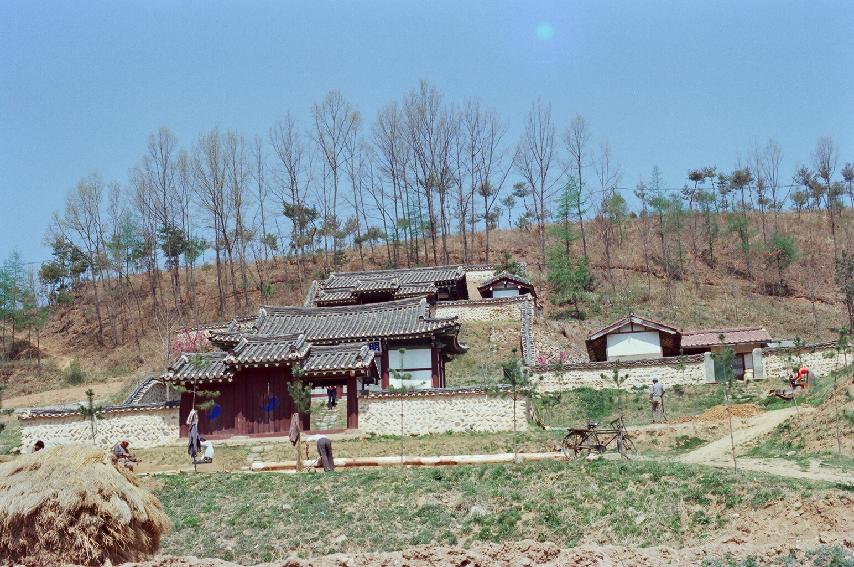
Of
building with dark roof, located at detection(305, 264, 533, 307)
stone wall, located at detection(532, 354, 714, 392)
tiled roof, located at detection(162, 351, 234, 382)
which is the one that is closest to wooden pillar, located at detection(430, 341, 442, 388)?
stone wall, located at detection(532, 354, 714, 392)

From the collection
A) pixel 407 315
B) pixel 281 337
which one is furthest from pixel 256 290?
pixel 281 337

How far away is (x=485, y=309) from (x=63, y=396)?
22274mm

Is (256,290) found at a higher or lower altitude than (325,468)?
higher

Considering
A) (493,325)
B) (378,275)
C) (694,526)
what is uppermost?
(378,275)

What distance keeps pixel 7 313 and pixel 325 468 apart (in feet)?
141

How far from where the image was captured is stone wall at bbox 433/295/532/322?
1783 inches

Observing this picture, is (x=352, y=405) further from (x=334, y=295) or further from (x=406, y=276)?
(x=406, y=276)

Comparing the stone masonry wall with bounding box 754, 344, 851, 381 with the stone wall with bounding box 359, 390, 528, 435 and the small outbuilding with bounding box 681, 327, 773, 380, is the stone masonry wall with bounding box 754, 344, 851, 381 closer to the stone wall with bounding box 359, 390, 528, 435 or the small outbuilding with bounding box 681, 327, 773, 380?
the small outbuilding with bounding box 681, 327, 773, 380

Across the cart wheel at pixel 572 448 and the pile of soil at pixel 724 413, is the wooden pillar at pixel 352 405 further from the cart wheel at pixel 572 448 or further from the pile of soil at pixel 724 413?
the pile of soil at pixel 724 413

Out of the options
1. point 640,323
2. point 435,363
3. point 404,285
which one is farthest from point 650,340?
point 404,285

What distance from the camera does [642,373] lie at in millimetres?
32062

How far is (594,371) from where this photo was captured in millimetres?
32312

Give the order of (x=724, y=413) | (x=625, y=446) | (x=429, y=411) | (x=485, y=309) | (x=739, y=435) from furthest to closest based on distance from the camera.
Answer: (x=485, y=309) → (x=429, y=411) → (x=724, y=413) → (x=739, y=435) → (x=625, y=446)

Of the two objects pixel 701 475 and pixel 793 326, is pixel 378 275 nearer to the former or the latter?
pixel 793 326
